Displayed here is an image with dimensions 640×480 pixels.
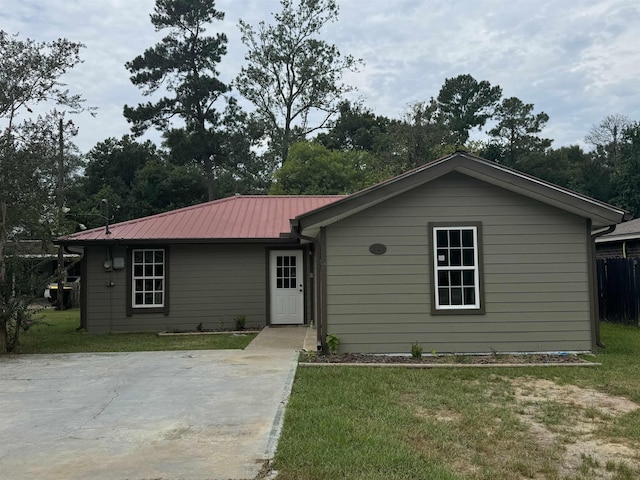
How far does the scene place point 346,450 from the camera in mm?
4125

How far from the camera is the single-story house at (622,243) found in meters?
14.3

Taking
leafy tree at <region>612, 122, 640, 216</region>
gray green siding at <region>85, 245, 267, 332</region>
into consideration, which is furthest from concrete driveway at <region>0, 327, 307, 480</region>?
leafy tree at <region>612, 122, 640, 216</region>

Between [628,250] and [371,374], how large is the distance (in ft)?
37.2

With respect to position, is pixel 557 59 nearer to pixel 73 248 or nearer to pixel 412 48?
pixel 412 48

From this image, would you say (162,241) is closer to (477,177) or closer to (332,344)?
(332,344)

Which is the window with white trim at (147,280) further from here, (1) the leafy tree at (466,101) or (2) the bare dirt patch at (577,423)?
(1) the leafy tree at (466,101)

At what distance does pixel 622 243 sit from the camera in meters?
15.1

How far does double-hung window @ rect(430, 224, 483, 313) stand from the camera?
8.61 meters

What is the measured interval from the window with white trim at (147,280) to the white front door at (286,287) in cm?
273

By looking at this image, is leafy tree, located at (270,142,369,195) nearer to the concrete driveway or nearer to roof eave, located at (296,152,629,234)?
roof eave, located at (296,152,629,234)

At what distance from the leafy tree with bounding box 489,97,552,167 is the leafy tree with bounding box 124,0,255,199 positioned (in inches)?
A: 834

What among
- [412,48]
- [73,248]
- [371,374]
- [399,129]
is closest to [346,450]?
[371,374]

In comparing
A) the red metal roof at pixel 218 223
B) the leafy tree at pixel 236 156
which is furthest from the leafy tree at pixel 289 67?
the red metal roof at pixel 218 223

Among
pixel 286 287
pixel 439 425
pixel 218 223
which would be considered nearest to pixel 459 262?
pixel 439 425
